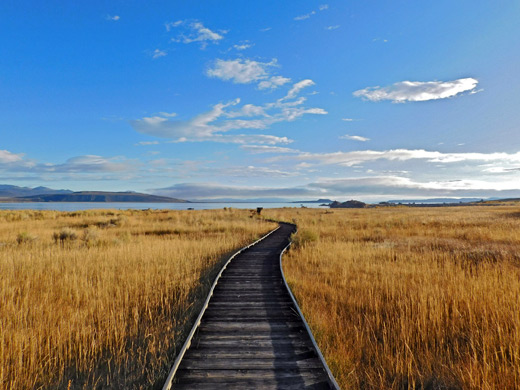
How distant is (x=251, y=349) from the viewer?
16.2 ft

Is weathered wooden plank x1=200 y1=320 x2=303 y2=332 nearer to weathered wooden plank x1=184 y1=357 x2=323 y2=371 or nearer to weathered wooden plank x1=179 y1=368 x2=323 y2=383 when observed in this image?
weathered wooden plank x1=184 y1=357 x2=323 y2=371

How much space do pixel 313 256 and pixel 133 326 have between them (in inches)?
377

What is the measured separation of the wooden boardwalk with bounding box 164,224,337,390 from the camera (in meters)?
4.00

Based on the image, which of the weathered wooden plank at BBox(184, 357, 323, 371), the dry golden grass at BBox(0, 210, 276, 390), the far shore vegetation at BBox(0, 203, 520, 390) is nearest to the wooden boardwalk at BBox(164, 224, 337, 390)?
the weathered wooden plank at BBox(184, 357, 323, 371)

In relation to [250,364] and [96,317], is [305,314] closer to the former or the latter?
[250,364]

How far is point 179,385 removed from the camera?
153 inches

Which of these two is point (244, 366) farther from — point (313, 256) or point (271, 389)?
point (313, 256)

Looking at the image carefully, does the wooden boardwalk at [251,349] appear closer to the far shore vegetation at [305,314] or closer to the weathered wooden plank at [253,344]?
the weathered wooden plank at [253,344]

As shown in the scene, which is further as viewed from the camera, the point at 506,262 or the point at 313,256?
the point at 313,256

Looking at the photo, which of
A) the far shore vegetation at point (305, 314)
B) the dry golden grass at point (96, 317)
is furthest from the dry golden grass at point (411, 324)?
the dry golden grass at point (96, 317)

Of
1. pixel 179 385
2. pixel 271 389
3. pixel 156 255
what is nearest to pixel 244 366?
pixel 271 389

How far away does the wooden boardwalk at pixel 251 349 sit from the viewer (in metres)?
4.00

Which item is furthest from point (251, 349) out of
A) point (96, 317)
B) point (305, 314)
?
point (96, 317)

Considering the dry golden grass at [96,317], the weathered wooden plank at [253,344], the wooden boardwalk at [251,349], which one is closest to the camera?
the wooden boardwalk at [251,349]
